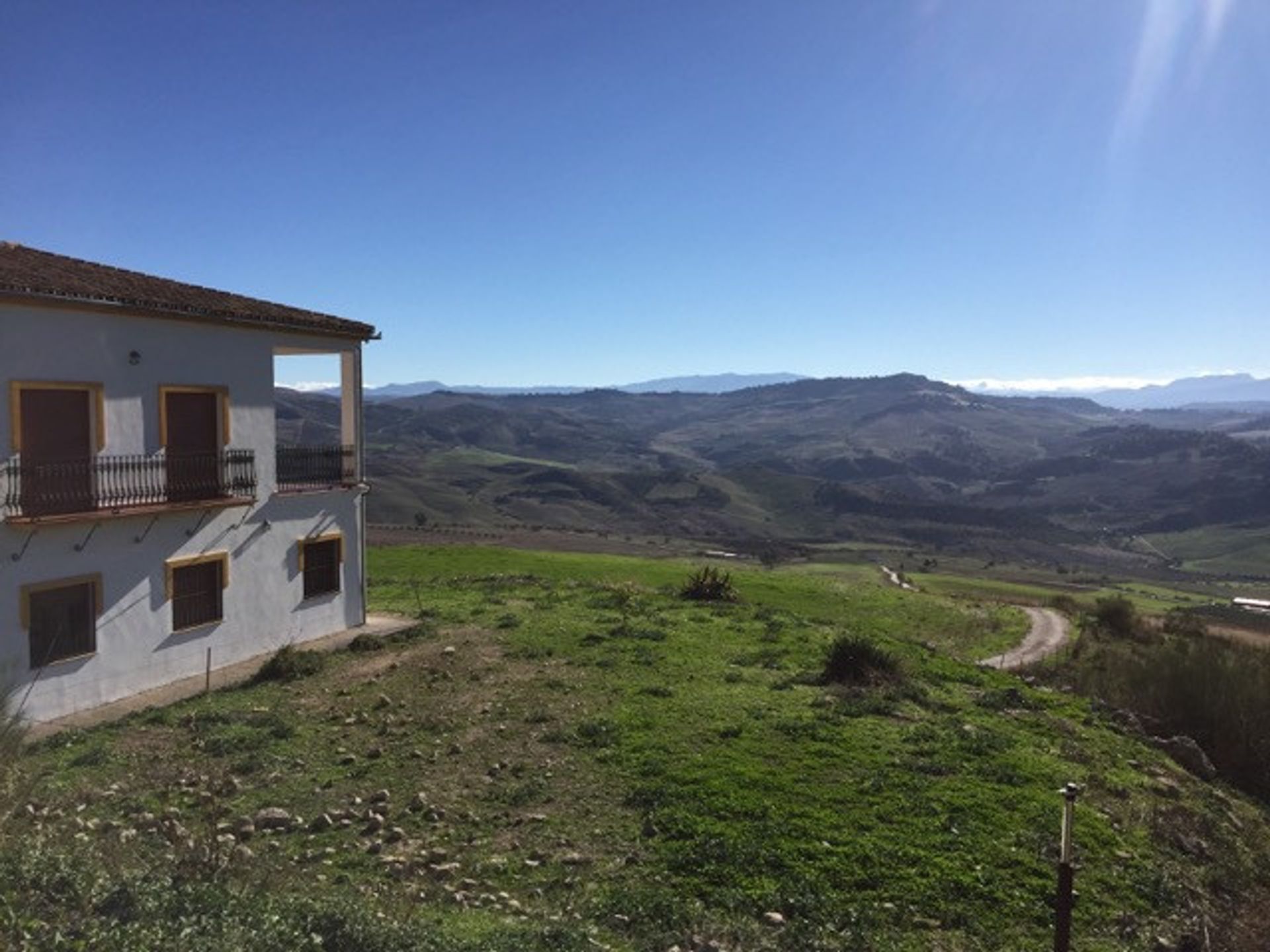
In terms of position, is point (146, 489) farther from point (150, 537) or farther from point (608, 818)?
point (608, 818)

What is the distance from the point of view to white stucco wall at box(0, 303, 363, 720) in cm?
1359

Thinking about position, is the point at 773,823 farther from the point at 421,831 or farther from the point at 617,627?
the point at 617,627

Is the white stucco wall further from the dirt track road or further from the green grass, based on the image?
the green grass

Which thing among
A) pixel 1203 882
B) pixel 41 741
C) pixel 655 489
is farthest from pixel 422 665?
pixel 655 489

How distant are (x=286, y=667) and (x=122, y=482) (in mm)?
4344

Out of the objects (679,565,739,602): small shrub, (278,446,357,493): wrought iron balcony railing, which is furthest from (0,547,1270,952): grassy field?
(679,565,739,602): small shrub

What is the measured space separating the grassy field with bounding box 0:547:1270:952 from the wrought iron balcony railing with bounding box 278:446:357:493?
432cm

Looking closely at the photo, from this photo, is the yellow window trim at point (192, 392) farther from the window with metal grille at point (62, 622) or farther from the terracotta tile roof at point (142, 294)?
the window with metal grille at point (62, 622)

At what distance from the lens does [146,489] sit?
15.6 m

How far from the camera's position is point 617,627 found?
2056 cm

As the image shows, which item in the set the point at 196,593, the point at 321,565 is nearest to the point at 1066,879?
the point at 196,593

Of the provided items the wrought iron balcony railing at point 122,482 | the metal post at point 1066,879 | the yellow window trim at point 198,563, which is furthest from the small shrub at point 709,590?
the metal post at point 1066,879

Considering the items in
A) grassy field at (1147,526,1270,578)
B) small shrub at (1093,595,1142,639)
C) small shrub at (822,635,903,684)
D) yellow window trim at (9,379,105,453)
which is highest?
yellow window trim at (9,379,105,453)

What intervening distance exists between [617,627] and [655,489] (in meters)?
161
